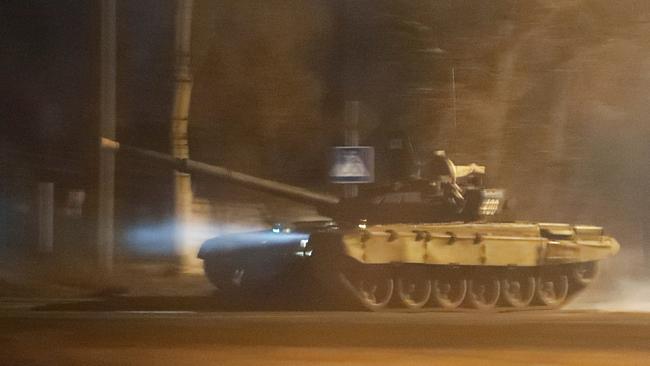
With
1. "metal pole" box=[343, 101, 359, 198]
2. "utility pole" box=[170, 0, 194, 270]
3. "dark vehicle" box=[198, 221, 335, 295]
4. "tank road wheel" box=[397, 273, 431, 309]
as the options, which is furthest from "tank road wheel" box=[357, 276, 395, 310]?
"utility pole" box=[170, 0, 194, 270]

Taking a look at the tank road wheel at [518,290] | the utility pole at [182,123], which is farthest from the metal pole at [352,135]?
the utility pole at [182,123]

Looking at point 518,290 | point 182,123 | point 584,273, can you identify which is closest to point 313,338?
point 518,290

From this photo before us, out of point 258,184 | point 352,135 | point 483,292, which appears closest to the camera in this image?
point 483,292

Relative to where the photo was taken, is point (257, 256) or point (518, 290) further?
point (518, 290)

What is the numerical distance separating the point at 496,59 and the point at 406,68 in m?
1.66

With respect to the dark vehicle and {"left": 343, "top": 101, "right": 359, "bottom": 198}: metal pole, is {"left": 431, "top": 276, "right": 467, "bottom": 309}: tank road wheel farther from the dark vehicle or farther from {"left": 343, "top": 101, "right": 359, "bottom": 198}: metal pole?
{"left": 343, "top": 101, "right": 359, "bottom": 198}: metal pole

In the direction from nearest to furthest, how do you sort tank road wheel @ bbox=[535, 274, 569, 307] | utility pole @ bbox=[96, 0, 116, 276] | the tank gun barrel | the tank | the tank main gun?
the tank, the tank main gun, tank road wheel @ bbox=[535, 274, 569, 307], the tank gun barrel, utility pole @ bbox=[96, 0, 116, 276]

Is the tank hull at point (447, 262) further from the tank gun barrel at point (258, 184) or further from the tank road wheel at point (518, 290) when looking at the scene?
the tank gun barrel at point (258, 184)

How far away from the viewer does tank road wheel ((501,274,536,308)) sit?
59.5ft

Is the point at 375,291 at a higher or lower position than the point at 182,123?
lower

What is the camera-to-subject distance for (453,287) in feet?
58.2

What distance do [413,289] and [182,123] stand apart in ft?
23.7

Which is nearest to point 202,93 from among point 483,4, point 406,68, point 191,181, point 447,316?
point 191,181

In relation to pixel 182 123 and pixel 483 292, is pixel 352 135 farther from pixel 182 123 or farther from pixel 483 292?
pixel 182 123
